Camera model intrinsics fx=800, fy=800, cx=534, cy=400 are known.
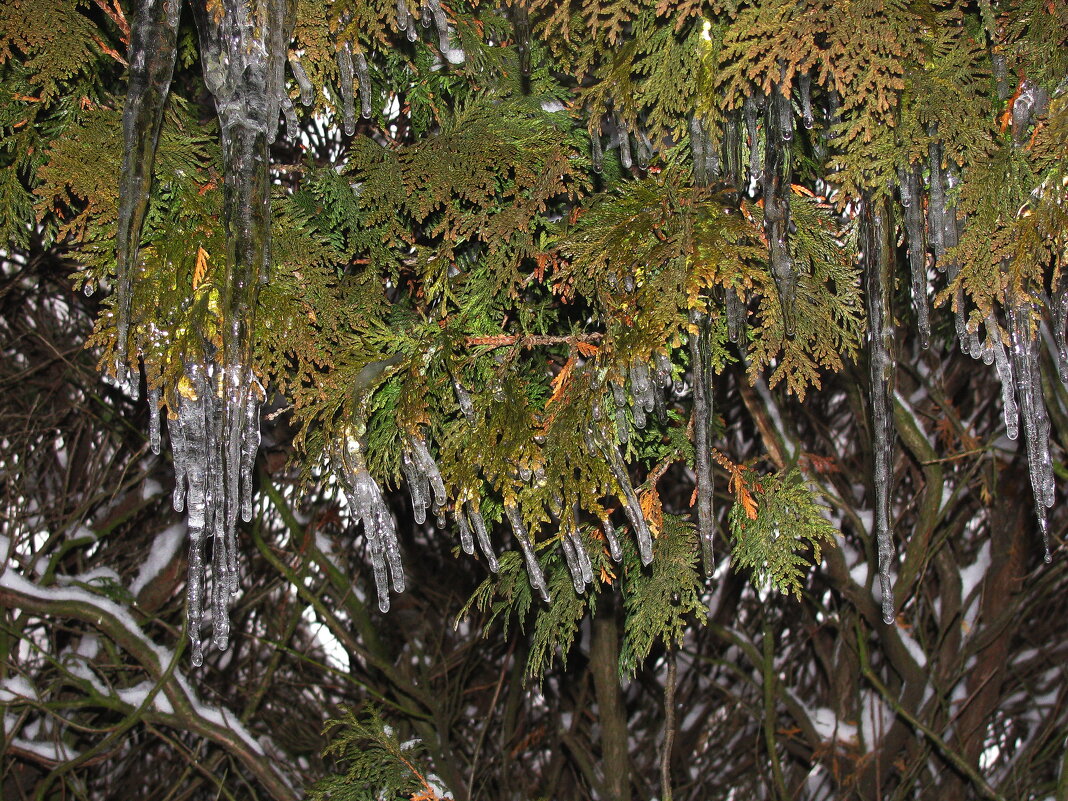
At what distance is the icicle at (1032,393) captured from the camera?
1.38 m

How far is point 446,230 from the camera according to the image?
5.21 ft

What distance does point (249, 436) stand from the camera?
142 cm

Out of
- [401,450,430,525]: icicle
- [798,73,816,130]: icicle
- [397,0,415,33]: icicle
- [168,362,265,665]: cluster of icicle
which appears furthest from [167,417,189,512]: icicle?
→ [798,73,816,130]: icicle

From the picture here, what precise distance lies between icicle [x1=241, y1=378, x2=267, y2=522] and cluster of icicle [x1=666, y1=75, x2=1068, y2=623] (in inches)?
30.2

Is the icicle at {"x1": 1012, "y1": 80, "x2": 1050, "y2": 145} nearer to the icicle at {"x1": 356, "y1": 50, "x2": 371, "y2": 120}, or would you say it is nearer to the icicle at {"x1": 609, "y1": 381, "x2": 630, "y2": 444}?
the icicle at {"x1": 609, "y1": 381, "x2": 630, "y2": 444}

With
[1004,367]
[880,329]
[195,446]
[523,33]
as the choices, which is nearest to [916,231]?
A: [880,329]

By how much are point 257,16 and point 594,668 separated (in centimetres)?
200

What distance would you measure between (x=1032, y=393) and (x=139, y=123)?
1.62 meters

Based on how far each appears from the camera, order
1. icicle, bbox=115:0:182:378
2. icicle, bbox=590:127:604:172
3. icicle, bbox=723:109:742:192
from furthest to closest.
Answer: icicle, bbox=590:127:604:172 < icicle, bbox=723:109:742:192 < icicle, bbox=115:0:182:378

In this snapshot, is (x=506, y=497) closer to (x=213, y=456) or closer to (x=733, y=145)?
(x=213, y=456)

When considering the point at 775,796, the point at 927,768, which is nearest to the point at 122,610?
the point at 775,796

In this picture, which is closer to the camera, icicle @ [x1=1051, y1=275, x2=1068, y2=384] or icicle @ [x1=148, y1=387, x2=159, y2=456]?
icicle @ [x1=148, y1=387, x2=159, y2=456]

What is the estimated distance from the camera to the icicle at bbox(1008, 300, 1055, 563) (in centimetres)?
138

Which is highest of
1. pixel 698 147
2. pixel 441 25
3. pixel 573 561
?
pixel 441 25
